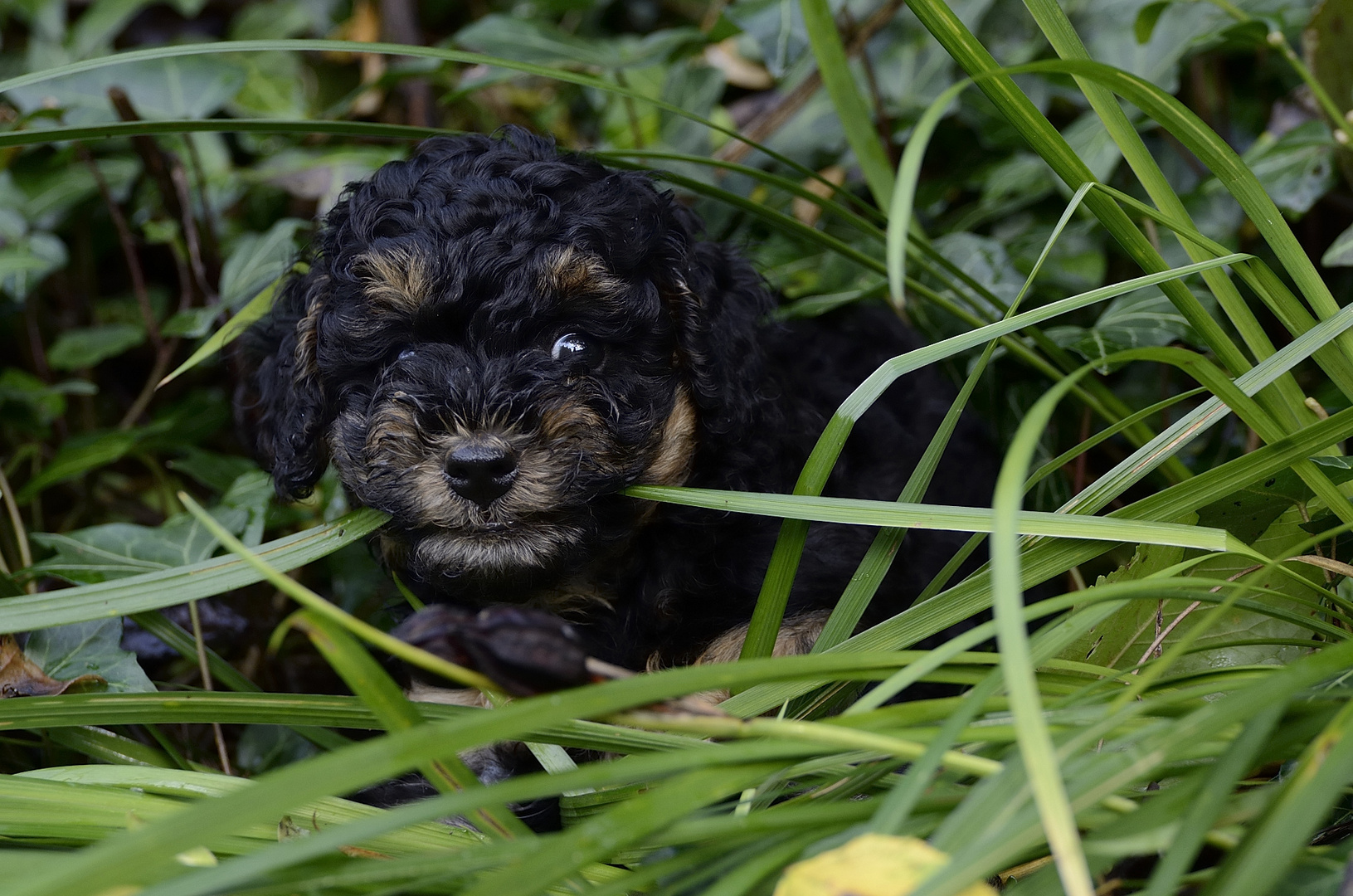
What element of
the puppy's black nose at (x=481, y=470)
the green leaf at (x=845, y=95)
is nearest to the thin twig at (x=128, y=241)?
the puppy's black nose at (x=481, y=470)

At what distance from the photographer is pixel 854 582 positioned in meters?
2.13

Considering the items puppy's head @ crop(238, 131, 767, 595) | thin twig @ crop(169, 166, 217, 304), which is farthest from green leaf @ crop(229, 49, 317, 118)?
puppy's head @ crop(238, 131, 767, 595)

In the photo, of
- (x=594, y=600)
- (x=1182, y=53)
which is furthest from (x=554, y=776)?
(x=1182, y=53)

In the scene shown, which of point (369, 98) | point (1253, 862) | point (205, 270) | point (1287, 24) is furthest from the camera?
point (369, 98)

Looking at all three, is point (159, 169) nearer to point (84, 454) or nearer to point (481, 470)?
Answer: point (84, 454)

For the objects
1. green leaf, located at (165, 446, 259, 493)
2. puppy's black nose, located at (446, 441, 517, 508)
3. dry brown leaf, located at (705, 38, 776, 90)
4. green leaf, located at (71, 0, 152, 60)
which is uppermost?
green leaf, located at (71, 0, 152, 60)

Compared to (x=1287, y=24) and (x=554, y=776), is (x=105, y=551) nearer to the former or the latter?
(x=554, y=776)

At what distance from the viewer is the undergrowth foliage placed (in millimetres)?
1351

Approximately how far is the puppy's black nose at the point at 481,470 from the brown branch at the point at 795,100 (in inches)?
85.7

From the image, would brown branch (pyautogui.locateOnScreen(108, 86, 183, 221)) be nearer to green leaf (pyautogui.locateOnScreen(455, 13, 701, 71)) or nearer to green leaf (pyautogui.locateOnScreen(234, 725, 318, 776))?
green leaf (pyautogui.locateOnScreen(455, 13, 701, 71))

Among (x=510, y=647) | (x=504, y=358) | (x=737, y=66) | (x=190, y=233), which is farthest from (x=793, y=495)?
(x=737, y=66)

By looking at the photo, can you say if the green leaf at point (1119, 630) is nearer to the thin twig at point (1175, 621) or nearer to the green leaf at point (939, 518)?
the thin twig at point (1175, 621)

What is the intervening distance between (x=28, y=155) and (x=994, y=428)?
3.58m

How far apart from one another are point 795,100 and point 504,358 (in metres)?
2.26
